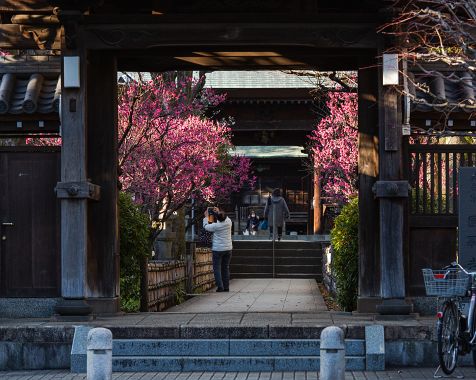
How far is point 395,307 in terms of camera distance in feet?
46.6

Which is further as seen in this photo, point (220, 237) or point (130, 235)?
point (220, 237)

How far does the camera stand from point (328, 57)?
15.8m

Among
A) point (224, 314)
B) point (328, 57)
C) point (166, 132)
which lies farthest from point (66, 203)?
point (166, 132)

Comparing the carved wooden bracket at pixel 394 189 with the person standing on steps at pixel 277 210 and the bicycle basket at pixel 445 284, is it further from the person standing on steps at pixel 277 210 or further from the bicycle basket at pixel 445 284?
the person standing on steps at pixel 277 210

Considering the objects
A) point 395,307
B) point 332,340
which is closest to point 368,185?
point 395,307

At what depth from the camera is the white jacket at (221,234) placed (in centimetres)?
2452

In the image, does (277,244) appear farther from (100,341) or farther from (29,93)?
(100,341)

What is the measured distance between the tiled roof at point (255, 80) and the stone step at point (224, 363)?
2333cm

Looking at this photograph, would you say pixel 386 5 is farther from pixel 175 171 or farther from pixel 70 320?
pixel 175 171

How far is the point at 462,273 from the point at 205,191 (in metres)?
17.4

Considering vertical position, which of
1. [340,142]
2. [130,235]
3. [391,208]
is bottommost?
[130,235]

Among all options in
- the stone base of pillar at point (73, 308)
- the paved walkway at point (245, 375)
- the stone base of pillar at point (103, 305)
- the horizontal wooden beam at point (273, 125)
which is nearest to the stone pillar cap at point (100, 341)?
the paved walkway at point (245, 375)

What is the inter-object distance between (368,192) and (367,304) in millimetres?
1522

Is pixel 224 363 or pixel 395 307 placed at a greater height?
pixel 395 307
